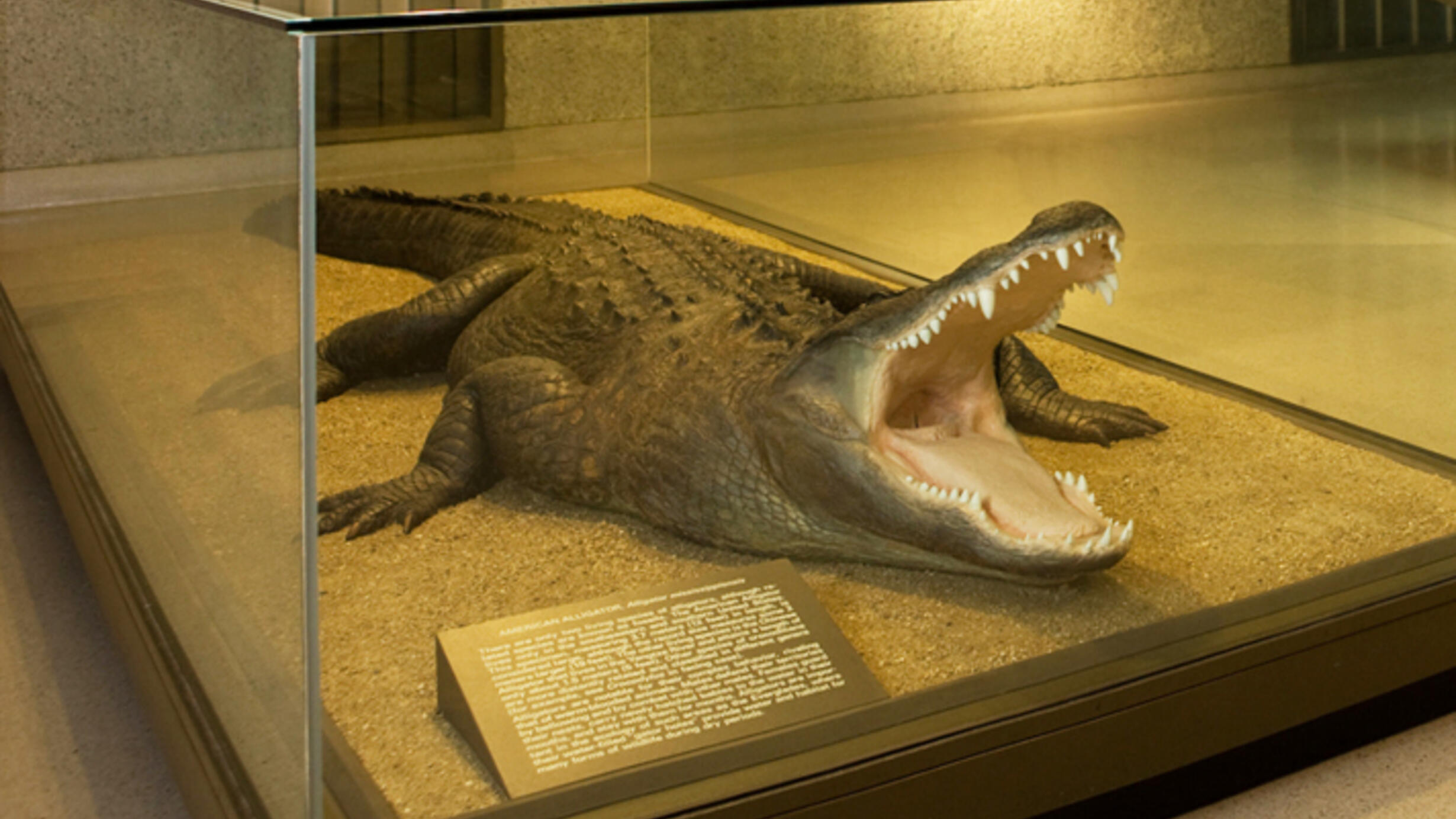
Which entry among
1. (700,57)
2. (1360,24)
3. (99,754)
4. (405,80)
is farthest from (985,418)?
(99,754)

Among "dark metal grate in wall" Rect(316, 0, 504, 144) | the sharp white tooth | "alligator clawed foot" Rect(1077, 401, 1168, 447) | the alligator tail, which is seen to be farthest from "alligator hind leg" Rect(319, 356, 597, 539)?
"alligator clawed foot" Rect(1077, 401, 1168, 447)

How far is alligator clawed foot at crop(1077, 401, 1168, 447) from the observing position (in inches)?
109

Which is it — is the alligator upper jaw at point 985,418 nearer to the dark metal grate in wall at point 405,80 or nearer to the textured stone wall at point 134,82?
the dark metal grate in wall at point 405,80

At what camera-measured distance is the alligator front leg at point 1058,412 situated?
9.05ft

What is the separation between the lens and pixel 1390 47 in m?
2.76

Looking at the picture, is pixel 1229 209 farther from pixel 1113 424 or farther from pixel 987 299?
pixel 987 299

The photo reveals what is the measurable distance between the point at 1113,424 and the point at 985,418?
26.6 inches

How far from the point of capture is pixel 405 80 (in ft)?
5.53

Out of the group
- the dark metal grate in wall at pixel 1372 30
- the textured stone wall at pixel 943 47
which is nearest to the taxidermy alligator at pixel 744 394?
the textured stone wall at pixel 943 47

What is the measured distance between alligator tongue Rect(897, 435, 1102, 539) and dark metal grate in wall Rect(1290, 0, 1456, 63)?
3.75 feet

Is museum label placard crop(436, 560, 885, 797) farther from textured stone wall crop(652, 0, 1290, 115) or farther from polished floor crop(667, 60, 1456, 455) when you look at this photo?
polished floor crop(667, 60, 1456, 455)

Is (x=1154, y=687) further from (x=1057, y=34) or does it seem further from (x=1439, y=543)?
(x=1057, y=34)

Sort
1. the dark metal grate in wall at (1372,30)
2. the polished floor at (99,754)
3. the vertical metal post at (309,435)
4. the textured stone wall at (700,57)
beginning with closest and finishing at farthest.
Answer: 1. the vertical metal post at (309,435)
2. the textured stone wall at (700,57)
3. the polished floor at (99,754)
4. the dark metal grate in wall at (1372,30)

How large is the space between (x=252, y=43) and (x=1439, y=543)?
2236mm
